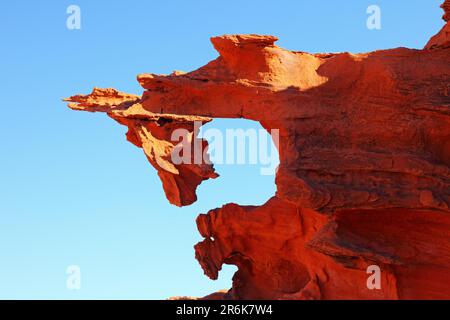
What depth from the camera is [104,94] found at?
17.4 m

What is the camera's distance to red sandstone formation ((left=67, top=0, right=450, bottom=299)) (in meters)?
15.1

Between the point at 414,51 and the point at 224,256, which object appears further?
the point at 224,256

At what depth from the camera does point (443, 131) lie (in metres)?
15.5

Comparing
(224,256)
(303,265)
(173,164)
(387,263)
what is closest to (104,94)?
(173,164)

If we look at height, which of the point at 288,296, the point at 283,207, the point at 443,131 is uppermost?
the point at 443,131

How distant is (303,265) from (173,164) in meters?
3.56

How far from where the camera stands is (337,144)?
1569cm

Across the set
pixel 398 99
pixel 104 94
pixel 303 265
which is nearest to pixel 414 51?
pixel 398 99

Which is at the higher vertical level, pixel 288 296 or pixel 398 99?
pixel 398 99

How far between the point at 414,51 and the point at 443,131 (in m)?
1.79

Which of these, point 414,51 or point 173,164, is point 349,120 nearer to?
point 414,51

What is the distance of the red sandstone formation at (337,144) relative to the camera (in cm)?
1508

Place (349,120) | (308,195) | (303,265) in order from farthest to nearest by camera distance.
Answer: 1. (303,265)
2. (349,120)
3. (308,195)
